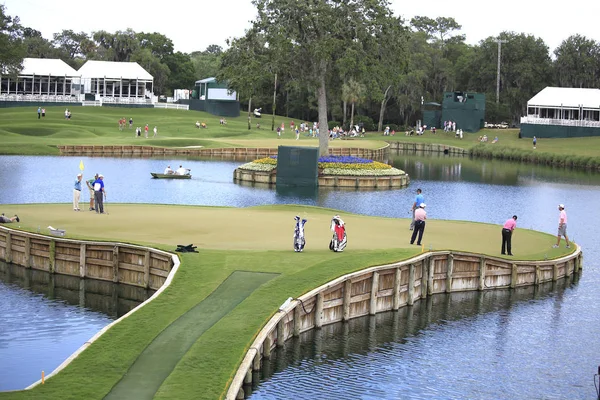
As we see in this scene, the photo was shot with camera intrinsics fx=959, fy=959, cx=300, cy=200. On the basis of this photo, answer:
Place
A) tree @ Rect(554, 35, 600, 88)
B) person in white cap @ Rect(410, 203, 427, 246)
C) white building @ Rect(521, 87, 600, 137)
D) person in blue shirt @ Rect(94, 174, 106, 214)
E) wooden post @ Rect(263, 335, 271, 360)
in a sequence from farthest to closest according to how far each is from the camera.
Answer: tree @ Rect(554, 35, 600, 88) < white building @ Rect(521, 87, 600, 137) < person in blue shirt @ Rect(94, 174, 106, 214) < person in white cap @ Rect(410, 203, 427, 246) < wooden post @ Rect(263, 335, 271, 360)

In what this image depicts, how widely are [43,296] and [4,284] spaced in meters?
2.41

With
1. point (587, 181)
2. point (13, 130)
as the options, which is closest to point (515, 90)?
point (587, 181)

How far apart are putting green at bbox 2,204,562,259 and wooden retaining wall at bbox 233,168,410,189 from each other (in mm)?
26489

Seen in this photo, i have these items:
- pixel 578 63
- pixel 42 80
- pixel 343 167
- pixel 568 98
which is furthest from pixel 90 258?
pixel 578 63

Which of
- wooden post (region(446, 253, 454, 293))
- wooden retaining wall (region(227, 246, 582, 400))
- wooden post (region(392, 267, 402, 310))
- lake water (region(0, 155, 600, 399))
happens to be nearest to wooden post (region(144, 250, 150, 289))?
wooden retaining wall (region(227, 246, 582, 400))

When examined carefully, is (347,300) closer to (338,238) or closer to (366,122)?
(338,238)

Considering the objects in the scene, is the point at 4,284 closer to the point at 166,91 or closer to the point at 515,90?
the point at 515,90

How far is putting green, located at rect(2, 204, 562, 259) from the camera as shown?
40.2 m

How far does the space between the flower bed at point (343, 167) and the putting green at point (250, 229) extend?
27.4m

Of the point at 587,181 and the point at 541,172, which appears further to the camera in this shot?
the point at 541,172

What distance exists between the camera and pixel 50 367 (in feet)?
89.2

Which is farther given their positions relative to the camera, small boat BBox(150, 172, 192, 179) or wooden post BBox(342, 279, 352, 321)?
small boat BBox(150, 172, 192, 179)

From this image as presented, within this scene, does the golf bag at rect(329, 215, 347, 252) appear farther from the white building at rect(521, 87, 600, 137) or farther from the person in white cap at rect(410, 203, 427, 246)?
the white building at rect(521, 87, 600, 137)

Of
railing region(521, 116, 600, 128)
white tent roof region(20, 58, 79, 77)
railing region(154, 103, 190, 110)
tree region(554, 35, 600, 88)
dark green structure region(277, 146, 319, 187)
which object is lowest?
dark green structure region(277, 146, 319, 187)
